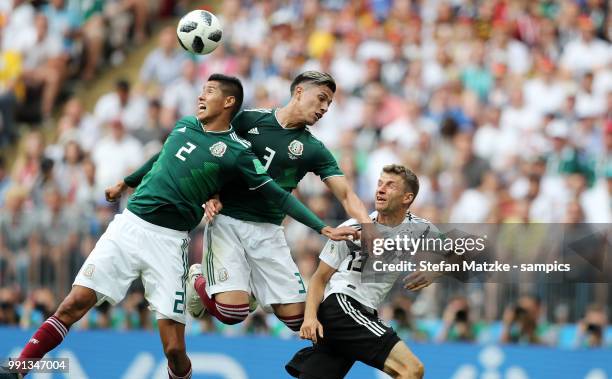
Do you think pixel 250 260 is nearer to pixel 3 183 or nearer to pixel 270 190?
pixel 270 190

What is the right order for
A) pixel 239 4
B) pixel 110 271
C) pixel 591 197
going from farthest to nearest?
pixel 239 4, pixel 591 197, pixel 110 271

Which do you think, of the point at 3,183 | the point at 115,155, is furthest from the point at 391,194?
the point at 3,183

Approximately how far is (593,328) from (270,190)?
4188 millimetres

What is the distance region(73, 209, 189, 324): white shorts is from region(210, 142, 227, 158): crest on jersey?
2.23ft

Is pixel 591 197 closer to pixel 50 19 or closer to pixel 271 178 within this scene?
pixel 271 178

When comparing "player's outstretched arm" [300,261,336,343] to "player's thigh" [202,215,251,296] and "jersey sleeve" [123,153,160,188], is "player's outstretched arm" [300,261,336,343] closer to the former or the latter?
"player's thigh" [202,215,251,296]

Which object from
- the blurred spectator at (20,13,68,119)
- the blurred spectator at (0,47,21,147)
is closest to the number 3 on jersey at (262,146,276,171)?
the blurred spectator at (0,47,21,147)

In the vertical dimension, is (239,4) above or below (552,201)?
above

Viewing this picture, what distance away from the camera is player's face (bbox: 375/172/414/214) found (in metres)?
9.31

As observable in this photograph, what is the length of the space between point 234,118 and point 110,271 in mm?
1518

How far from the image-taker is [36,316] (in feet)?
45.0

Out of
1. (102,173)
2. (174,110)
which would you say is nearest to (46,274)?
(102,173)

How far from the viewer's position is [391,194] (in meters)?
9.31

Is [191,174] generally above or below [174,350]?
above
